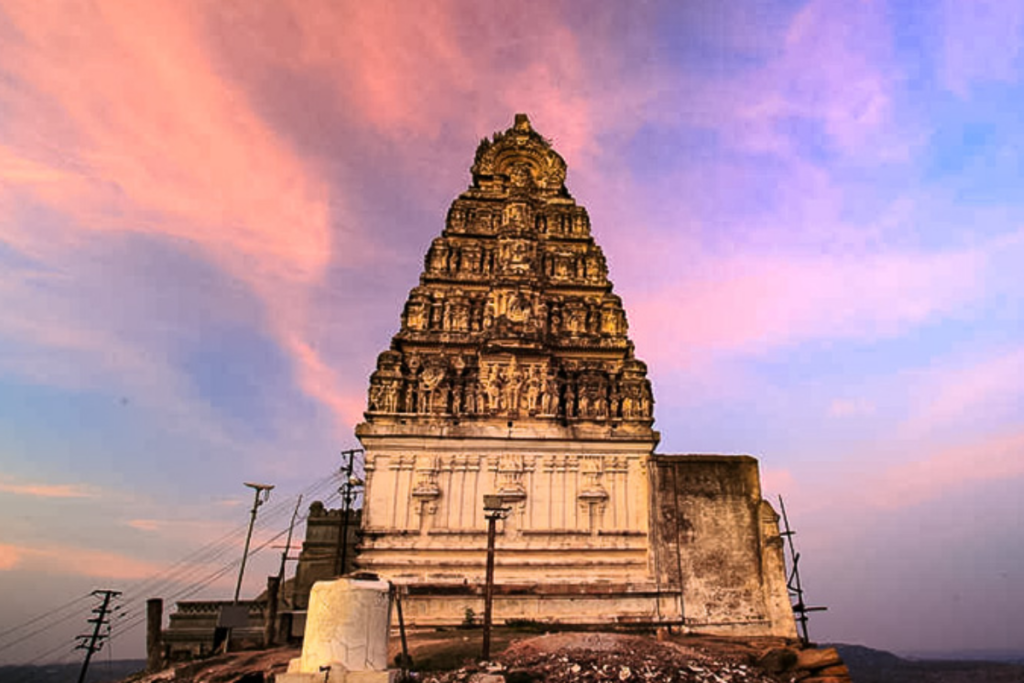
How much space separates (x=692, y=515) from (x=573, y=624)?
21.5 feet

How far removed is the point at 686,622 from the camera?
26266mm

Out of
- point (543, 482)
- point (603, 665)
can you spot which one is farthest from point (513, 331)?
point (603, 665)

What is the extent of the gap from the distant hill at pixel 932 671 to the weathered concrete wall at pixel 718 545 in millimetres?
84529

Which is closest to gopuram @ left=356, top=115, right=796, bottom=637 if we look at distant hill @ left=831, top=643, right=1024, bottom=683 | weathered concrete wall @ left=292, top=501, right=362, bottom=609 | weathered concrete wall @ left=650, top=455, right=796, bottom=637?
weathered concrete wall @ left=650, top=455, right=796, bottom=637

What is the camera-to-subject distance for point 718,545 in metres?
27.5

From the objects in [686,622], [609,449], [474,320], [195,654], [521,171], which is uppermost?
[521,171]

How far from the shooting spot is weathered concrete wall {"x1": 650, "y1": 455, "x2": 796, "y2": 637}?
86.6 ft

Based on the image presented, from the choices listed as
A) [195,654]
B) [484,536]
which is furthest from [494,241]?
[195,654]

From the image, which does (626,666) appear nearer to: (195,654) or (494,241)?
(195,654)

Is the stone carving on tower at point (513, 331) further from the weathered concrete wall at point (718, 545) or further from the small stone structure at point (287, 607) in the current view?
the small stone structure at point (287, 607)

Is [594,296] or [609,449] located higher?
[594,296]

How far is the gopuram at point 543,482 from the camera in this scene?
87.3ft

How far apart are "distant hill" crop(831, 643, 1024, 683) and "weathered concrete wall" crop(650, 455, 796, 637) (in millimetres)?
84529

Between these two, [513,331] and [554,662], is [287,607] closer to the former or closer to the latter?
[513,331]
